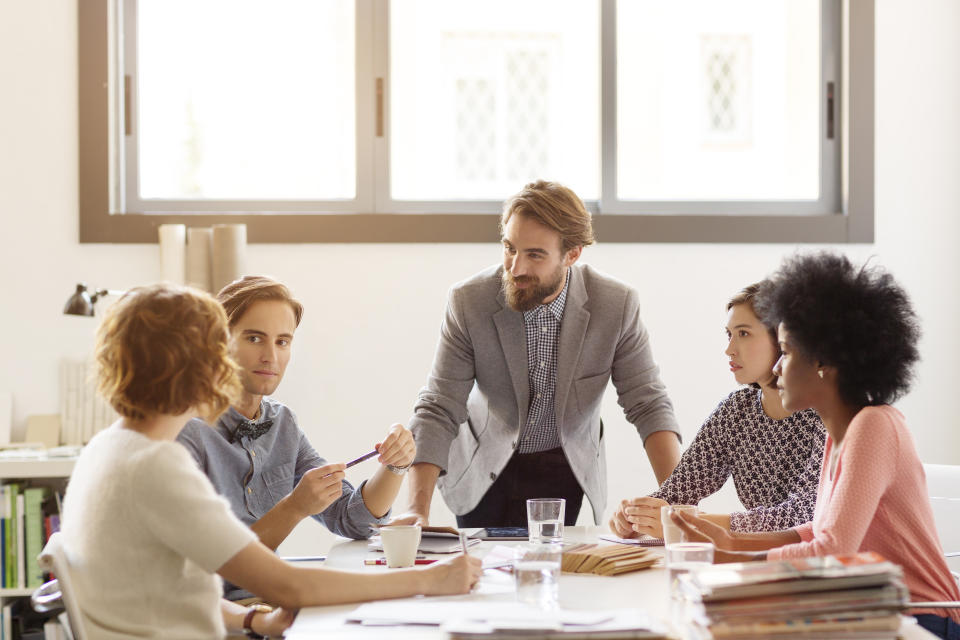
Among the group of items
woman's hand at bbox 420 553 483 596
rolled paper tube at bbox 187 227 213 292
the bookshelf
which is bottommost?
the bookshelf

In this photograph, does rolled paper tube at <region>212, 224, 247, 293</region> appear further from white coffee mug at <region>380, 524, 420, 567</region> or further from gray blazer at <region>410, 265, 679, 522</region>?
white coffee mug at <region>380, 524, 420, 567</region>

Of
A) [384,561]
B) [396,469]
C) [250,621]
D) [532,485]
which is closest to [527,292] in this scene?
[532,485]

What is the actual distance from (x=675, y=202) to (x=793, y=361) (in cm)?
204

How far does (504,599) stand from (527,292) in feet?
3.96

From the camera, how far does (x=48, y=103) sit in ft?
11.4

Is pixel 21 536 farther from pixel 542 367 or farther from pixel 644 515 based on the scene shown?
pixel 644 515

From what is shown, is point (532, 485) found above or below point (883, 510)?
below

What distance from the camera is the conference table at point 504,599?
1330 millimetres

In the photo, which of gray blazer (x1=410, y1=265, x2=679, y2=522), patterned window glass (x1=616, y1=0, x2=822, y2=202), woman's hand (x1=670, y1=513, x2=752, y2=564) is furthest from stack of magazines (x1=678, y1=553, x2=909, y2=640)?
patterned window glass (x1=616, y1=0, x2=822, y2=202)

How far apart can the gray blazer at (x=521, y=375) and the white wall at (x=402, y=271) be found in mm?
817

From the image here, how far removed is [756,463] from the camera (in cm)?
221

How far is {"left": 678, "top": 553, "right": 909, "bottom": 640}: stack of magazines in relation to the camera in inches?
47.2

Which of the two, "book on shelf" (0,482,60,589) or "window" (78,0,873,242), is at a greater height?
"window" (78,0,873,242)

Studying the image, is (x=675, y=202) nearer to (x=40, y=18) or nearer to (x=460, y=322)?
(x=460, y=322)
